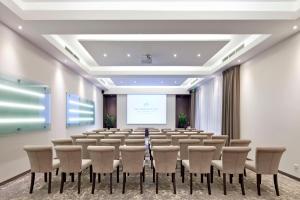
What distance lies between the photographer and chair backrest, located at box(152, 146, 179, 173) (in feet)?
15.6

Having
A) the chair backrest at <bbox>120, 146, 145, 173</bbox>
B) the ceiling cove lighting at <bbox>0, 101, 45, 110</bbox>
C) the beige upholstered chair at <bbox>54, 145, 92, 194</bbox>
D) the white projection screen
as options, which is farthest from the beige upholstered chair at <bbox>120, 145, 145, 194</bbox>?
the white projection screen

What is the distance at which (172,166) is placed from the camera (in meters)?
4.85

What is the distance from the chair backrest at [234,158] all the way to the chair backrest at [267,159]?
0.81 feet

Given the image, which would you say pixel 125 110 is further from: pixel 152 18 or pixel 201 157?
pixel 201 157

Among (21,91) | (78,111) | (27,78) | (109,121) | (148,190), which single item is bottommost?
(148,190)

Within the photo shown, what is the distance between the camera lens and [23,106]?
251 inches

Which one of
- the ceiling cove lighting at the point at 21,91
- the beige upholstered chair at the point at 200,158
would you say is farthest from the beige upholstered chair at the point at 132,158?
the ceiling cove lighting at the point at 21,91

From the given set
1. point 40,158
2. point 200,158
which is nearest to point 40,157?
point 40,158

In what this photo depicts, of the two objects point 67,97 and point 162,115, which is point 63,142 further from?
point 162,115

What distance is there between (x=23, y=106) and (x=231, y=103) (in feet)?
24.3

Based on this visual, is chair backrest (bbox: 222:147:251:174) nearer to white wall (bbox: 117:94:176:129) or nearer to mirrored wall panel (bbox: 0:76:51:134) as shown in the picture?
mirrored wall panel (bbox: 0:76:51:134)

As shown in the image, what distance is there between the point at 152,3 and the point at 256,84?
4.70m

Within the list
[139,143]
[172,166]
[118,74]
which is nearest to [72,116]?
[118,74]

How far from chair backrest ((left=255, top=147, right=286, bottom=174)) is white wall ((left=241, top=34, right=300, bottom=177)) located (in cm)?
149
